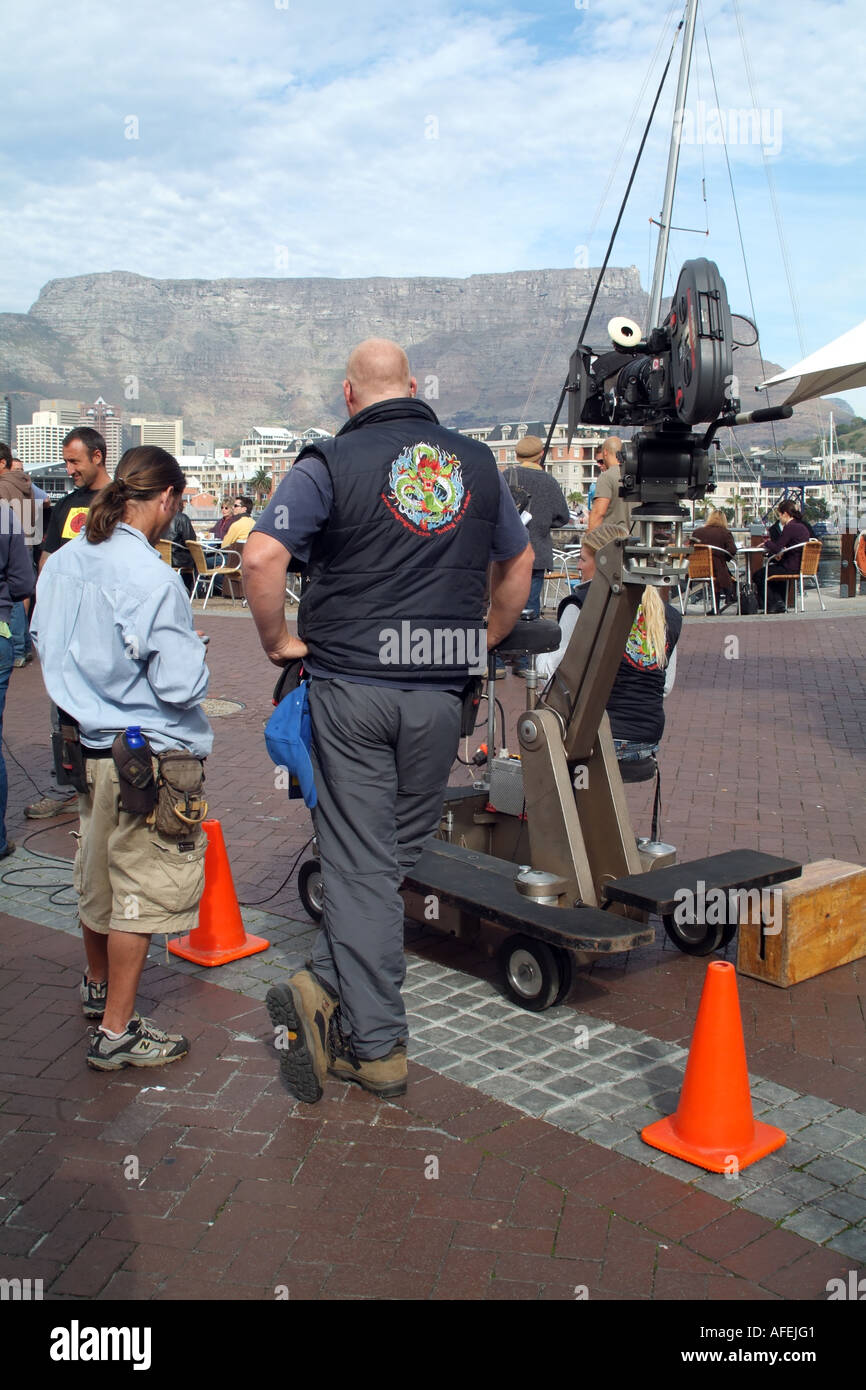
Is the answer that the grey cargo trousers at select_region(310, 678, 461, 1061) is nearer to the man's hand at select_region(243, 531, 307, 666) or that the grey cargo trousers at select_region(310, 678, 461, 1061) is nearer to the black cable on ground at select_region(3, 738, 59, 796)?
the man's hand at select_region(243, 531, 307, 666)

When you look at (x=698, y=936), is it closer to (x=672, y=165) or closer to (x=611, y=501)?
(x=611, y=501)

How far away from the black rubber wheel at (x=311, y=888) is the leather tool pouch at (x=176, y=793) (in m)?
1.42

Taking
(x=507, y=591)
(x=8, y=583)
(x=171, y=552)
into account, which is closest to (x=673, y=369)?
(x=507, y=591)

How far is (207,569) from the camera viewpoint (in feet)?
58.5

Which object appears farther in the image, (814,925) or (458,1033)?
(814,925)

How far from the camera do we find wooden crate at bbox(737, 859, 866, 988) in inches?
165

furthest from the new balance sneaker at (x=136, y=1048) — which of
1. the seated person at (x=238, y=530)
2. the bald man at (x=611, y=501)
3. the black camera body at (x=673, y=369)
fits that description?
the seated person at (x=238, y=530)

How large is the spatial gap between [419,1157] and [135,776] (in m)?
1.41

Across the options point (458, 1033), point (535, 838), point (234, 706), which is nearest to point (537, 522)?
point (234, 706)

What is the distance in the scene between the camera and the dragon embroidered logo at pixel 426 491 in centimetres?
A: 322

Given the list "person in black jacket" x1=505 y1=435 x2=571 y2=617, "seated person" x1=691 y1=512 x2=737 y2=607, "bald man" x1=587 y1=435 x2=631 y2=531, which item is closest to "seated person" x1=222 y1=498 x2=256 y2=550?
"seated person" x1=691 y1=512 x2=737 y2=607

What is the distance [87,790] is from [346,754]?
915 millimetres
